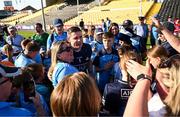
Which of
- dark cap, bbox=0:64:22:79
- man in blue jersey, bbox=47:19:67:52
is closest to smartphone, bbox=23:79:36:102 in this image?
dark cap, bbox=0:64:22:79

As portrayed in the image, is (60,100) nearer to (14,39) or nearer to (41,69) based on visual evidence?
(41,69)

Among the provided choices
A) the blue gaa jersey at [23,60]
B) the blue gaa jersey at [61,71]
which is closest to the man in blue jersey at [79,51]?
the blue gaa jersey at [23,60]

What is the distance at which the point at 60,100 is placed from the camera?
286 centimetres

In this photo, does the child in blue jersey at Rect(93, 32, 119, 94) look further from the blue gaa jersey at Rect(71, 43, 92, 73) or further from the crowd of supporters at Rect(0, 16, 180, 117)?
the blue gaa jersey at Rect(71, 43, 92, 73)

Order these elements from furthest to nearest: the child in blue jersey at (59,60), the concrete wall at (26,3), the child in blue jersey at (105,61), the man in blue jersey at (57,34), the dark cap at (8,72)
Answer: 1. the concrete wall at (26,3)
2. the man in blue jersey at (57,34)
3. the child in blue jersey at (105,61)
4. the child in blue jersey at (59,60)
5. the dark cap at (8,72)

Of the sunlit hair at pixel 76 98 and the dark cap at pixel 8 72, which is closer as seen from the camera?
the sunlit hair at pixel 76 98

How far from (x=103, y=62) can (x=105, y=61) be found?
0.05m

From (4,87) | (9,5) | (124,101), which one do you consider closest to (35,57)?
(124,101)

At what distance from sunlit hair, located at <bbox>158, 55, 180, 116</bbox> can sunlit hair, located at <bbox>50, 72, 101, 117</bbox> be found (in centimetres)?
61

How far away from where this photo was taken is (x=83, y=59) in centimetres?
675

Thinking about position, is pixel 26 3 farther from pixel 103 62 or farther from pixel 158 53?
pixel 158 53

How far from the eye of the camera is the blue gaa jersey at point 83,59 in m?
6.67

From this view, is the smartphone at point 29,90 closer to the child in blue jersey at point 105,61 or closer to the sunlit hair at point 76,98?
the sunlit hair at point 76,98

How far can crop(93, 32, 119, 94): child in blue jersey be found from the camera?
702cm
